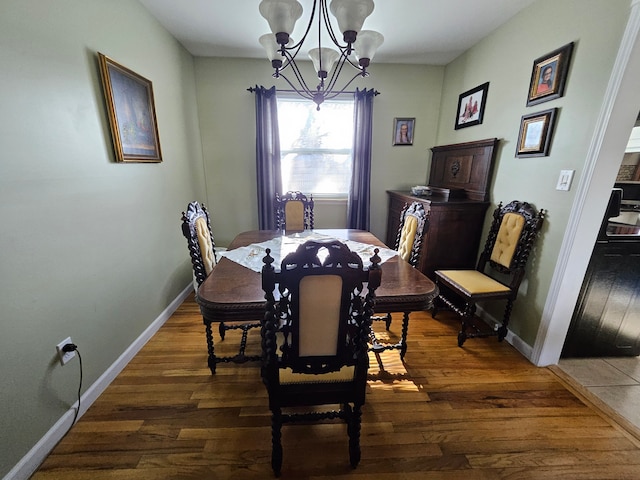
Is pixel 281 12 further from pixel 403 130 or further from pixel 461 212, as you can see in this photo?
pixel 403 130

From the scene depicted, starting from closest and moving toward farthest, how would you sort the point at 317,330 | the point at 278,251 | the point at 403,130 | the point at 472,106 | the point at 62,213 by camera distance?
the point at 317,330, the point at 62,213, the point at 278,251, the point at 472,106, the point at 403,130

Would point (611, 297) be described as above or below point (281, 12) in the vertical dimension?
below

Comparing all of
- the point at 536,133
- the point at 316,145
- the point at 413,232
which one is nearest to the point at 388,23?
the point at 316,145

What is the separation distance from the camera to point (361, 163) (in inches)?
122

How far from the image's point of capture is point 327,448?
1266mm

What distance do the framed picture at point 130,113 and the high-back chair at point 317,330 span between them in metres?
1.59

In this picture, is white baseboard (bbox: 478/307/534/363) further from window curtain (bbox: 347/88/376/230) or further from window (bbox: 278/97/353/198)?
window (bbox: 278/97/353/198)

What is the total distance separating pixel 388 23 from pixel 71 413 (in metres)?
3.52

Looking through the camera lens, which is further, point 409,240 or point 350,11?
point 409,240

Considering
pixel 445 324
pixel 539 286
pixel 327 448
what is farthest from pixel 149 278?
pixel 539 286

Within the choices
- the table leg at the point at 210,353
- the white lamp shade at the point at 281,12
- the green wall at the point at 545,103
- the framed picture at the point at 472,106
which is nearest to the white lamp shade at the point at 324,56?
the white lamp shade at the point at 281,12

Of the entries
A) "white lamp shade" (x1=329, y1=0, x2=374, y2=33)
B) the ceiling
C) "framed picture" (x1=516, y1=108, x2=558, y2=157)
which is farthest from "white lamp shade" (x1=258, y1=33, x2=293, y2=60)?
"framed picture" (x1=516, y1=108, x2=558, y2=157)

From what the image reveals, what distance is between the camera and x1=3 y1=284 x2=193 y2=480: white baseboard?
1.12 meters

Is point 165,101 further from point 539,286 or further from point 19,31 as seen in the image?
point 539,286
